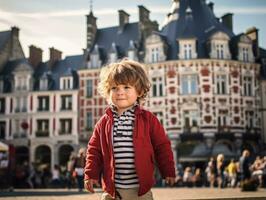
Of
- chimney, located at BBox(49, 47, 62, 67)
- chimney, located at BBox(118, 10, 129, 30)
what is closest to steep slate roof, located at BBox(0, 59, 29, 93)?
chimney, located at BBox(49, 47, 62, 67)

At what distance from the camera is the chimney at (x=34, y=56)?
36094 mm

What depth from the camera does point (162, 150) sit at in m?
3.51

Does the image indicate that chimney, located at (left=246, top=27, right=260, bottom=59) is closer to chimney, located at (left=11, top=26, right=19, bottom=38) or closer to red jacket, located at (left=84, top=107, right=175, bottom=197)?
chimney, located at (left=11, top=26, right=19, bottom=38)

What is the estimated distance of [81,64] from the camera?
35562mm

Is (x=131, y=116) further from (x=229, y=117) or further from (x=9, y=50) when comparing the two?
(x=9, y=50)

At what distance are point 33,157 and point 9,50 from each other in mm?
10578

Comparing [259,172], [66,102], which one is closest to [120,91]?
[259,172]

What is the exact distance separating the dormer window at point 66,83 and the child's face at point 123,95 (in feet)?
99.6

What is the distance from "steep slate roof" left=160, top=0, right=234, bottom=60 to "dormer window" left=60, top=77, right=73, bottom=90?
26.4ft

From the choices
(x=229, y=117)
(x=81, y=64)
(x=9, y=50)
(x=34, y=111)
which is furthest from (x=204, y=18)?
(x=9, y=50)

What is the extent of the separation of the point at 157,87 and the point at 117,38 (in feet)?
22.5

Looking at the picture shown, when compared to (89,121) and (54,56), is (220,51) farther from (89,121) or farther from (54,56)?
(54,56)

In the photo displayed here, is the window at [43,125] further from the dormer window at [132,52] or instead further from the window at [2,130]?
the dormer window at [132,52]

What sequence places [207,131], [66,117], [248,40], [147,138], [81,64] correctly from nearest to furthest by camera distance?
[147,138]
[207,131]
[248,40]
[66,117]
[81,64]
